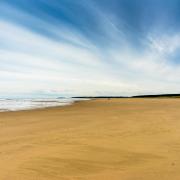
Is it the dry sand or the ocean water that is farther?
the ocean water

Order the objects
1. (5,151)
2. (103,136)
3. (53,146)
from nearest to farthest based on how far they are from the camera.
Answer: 1. (5,151)
2. (53,146)
3. (103,136)

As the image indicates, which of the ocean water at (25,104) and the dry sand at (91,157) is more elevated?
the ocean water at (25,104)

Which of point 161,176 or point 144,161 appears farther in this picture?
point 144,161

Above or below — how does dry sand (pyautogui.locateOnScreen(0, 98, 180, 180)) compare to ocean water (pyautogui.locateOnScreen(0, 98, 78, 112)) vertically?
below

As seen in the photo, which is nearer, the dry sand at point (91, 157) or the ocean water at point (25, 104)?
the dry sand at point (91, 157)

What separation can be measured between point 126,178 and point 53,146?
2443 millimetres

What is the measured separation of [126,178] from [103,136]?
9.77 feet

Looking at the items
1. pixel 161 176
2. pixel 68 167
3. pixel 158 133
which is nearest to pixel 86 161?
pixel 68 167

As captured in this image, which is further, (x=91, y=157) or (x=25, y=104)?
(x=25, y=104)

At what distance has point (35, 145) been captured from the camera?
17.3 feet

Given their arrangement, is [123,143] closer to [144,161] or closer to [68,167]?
[144,161]

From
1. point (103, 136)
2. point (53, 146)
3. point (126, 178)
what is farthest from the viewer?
point (103, 136)

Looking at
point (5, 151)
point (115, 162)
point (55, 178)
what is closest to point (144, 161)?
point (115, 162)

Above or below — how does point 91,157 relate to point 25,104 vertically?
below
